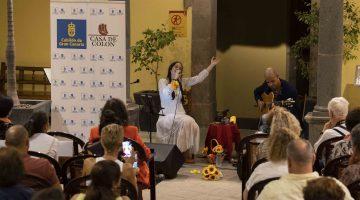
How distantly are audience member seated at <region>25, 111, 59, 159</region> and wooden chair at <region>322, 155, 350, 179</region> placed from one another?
234cm

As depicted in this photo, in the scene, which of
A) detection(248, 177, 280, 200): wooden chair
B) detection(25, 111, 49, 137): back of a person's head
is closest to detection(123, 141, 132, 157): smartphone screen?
detection(25, 111, 49, 137): back of a person's head

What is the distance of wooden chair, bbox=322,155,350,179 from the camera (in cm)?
576

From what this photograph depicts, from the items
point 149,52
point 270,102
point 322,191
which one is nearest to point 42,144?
point 322,191

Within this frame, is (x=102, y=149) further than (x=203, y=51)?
No

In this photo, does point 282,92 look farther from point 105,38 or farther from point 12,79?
point 12,79

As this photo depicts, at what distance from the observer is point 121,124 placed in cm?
702

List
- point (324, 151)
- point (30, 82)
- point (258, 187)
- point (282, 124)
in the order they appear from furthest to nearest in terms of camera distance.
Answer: point (30, 82) → point (324, 151) → point (282, 124) → point (258, 187)

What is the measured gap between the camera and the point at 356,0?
1212 centimetres

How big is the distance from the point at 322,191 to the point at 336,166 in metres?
2.05

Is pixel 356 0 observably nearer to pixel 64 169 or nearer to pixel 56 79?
pixel 56 79

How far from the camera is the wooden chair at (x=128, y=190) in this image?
202 inches

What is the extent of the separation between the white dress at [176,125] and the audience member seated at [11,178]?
5.65 metres

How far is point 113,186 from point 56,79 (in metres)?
5.15

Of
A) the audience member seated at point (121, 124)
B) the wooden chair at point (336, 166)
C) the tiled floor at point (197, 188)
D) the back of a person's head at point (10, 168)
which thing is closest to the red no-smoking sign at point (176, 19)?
the tiled floor at point (197, 188)
